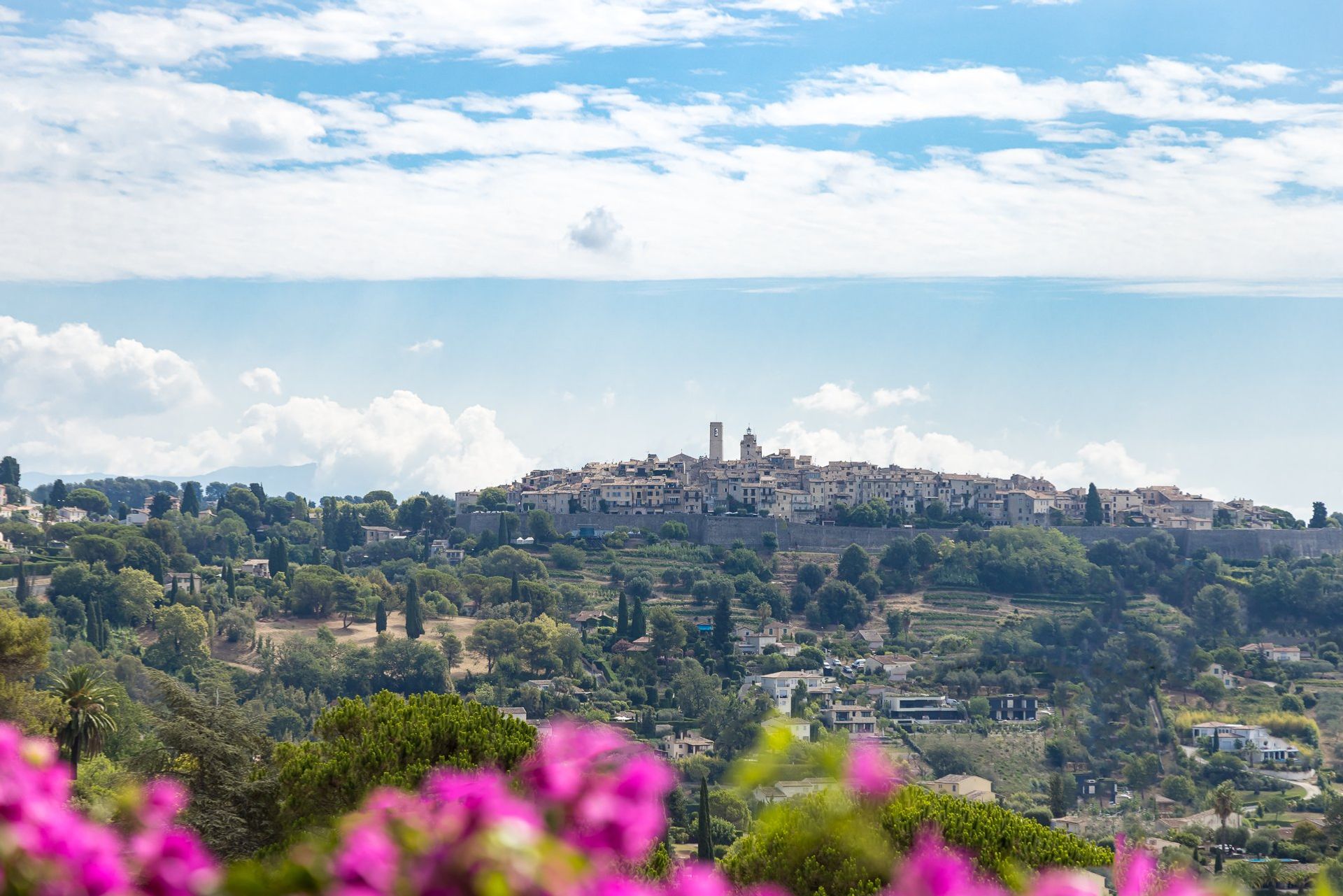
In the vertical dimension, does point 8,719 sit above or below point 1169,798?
above

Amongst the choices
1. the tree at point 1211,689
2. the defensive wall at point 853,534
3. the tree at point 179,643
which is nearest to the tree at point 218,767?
the tree at point 179,643

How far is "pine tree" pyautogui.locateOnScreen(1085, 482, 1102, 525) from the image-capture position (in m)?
90.4

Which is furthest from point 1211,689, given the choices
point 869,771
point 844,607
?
point 869,771

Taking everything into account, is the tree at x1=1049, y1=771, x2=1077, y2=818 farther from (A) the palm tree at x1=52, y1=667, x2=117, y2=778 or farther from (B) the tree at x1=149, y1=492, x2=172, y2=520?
(B) the tree at x1=149, y1=492, x2=172, y2=520

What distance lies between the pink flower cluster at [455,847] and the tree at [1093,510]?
298 ft

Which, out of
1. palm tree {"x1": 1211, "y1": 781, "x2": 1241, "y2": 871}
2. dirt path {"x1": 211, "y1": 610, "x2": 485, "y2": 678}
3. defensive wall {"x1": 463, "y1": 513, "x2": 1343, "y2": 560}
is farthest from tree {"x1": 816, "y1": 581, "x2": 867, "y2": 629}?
palm tree {"x1": 1211, "y1": 781, "x2": 1241, "y2": 871}

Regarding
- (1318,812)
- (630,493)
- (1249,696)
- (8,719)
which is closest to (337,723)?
(8,719)

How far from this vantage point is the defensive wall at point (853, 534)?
280ft

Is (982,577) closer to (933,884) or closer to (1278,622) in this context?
(1278,622)

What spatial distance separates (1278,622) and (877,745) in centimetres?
8025

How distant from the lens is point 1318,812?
50.1m

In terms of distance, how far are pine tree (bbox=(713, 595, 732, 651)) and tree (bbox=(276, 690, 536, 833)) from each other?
5509cm

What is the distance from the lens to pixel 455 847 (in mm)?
1988

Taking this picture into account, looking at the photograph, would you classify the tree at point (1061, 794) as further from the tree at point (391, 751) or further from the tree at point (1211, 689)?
the tree at point (391, 751)
